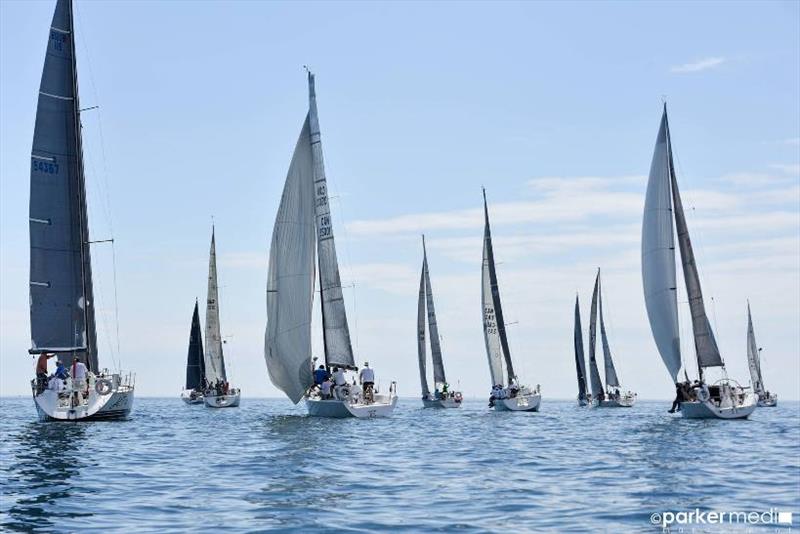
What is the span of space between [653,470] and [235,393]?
62416 mm

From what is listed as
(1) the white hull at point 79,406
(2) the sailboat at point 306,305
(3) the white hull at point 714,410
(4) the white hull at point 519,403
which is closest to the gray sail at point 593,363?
(4) the white hull at point 519,403

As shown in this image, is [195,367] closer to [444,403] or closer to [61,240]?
[444,403]

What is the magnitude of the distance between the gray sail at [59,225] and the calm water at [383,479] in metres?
9.21

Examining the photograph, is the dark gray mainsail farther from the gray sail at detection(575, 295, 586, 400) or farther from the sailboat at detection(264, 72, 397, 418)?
the sailboat at detection(264, 72, 397, 418)

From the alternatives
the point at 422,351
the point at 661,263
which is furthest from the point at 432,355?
the point at 661,263

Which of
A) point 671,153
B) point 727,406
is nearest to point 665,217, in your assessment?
point 671,153

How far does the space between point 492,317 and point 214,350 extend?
2840 cm

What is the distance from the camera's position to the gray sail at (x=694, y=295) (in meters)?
45.6

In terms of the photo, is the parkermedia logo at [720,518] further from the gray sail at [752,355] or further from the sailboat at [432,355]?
the gray sail at [752,355]

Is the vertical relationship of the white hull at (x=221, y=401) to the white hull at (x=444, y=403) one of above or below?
above

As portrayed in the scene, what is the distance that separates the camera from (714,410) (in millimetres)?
42500

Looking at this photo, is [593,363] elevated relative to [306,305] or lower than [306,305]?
lower

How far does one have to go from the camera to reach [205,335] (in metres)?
84.3

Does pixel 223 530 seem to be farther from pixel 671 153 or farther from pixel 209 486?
pixel 671 153
